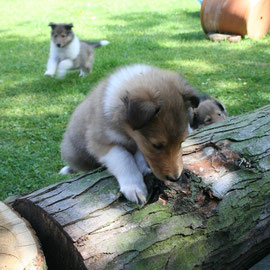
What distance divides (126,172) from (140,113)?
2.04 feet

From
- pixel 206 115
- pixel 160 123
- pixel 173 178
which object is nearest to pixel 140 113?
pixel 160 123

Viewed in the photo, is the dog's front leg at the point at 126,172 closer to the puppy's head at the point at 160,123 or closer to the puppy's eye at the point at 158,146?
the puppy's head at the point at 160,123

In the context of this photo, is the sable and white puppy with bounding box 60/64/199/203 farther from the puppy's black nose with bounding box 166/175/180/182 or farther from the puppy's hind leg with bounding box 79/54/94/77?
the puppy's hind leg with bounding box 79/54/94/77

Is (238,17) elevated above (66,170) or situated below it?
above

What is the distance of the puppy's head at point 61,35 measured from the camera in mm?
9102

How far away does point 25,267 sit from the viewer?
2143 mm

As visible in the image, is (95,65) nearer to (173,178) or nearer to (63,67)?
(63,67)

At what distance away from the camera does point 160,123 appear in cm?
281

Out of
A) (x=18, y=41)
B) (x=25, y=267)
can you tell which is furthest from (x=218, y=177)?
(x=18, y=41)

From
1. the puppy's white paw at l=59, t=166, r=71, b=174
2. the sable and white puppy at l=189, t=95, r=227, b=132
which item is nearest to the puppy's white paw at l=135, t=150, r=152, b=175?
Result: the puppy's white paw at l=59, t=166, r=71, b=174

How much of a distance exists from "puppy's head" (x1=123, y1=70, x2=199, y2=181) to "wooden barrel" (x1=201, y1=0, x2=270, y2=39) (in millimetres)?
8308

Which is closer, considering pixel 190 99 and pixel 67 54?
pixel 190 99

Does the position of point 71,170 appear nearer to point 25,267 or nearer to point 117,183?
point 117,183

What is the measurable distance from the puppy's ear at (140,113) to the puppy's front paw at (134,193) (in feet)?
1.47
